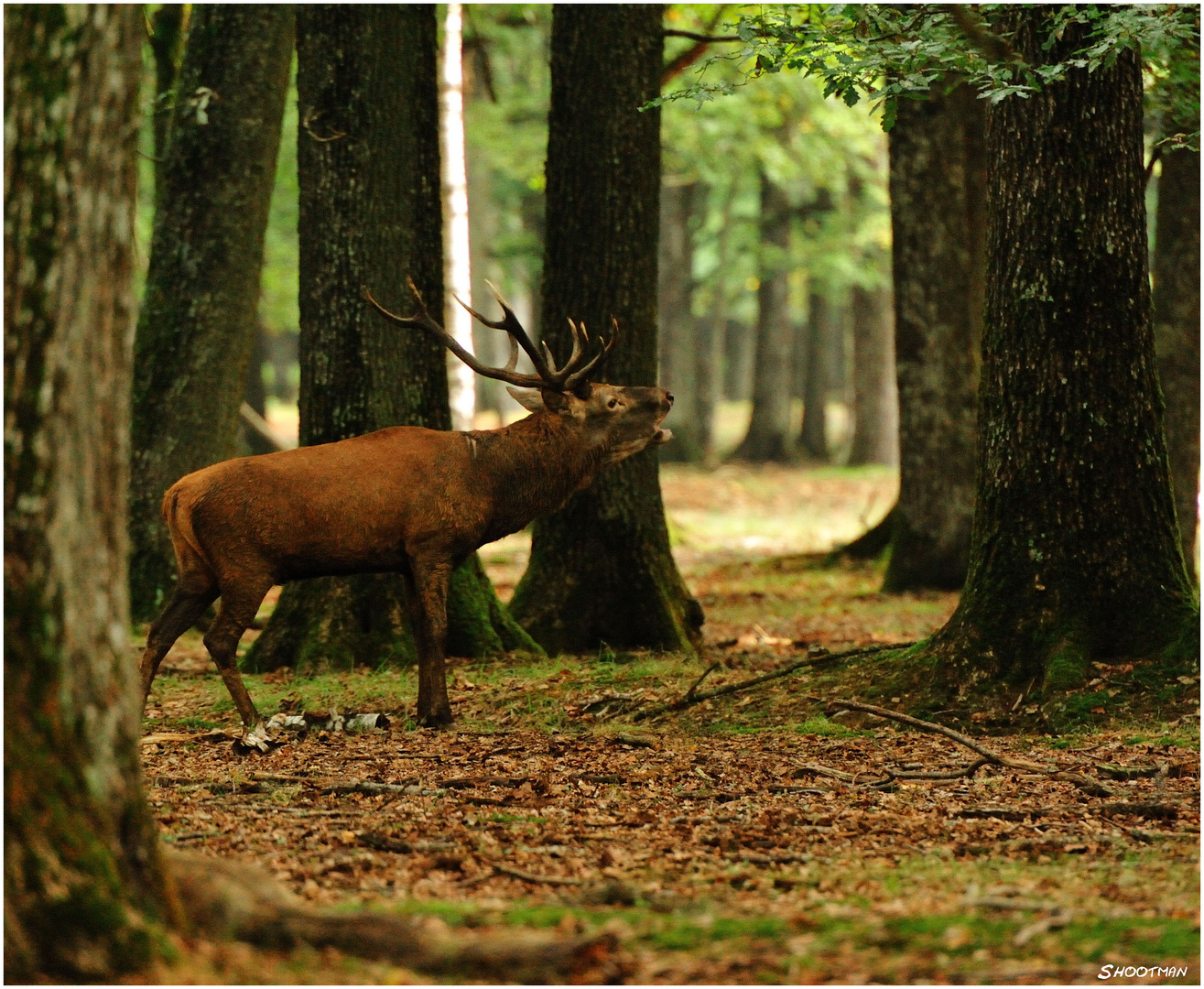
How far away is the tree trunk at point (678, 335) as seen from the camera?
105ft

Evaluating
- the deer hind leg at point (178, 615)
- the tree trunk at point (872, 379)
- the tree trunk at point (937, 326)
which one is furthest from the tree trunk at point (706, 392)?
the deer hind leg at point (178, 615)

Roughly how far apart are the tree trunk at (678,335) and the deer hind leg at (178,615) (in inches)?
937

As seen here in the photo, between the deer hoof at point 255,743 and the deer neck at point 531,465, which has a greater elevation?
the deer neck at point 531,465

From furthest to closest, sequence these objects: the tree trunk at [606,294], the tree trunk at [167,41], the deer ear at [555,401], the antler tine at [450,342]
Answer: the tree trunk at [167,41] → the tree trunk at [606,294] → the deer ear at [555,401] → the antler tine at [450,342]

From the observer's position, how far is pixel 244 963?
3990 millimetres

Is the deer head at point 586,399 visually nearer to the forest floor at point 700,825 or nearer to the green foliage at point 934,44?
the forest floor at point 700,825

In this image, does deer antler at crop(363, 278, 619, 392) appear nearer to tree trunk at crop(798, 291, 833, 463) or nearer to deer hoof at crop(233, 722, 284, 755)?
deer hoof at crop(233, 722, 284, 755)

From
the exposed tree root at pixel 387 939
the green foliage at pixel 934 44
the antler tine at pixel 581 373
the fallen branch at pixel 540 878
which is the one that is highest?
the green foliage at pixel 934 44

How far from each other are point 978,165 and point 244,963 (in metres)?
13.3

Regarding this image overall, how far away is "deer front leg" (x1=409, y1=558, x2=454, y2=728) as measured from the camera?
8414 mm

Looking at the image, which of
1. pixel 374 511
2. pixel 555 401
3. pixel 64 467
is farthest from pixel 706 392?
pixel 64 467

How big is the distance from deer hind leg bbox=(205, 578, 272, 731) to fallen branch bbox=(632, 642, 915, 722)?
7.52ft

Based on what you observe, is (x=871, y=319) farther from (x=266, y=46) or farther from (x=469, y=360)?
(x=469, y=360)

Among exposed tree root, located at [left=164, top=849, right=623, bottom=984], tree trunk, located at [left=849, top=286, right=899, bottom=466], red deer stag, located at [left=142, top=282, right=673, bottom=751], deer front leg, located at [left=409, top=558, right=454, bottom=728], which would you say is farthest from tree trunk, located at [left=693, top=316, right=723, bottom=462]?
exposed tree root, located at [left=164, top=849, right=623, bottom=984]
